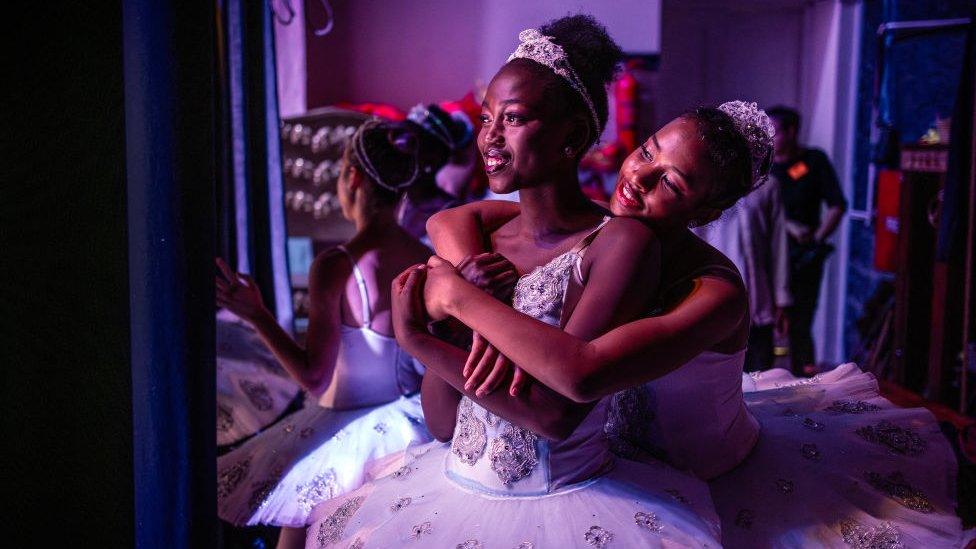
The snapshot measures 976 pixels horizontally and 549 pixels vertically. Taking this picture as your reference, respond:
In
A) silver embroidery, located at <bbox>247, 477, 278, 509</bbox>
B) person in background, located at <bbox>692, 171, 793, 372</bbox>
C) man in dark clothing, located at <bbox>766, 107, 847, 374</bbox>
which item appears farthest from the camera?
man in dark clothing, located at <bbox>766, 107, 847, 374</bbox>

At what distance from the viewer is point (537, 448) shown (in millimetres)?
1383

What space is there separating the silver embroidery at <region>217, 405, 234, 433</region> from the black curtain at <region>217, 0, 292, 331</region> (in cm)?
48

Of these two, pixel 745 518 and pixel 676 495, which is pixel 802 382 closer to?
pixel 745 518

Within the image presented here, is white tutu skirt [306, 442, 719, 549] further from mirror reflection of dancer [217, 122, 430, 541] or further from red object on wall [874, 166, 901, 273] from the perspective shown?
red object on wall [874, 166, 901, 273]

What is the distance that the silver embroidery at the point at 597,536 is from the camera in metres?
1.25

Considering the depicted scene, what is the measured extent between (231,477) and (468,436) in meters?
1.05

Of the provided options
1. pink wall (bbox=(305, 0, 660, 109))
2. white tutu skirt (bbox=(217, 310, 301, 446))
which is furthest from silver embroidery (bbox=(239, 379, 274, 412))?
pink wall (bbox=(305, 0, 660, 109))

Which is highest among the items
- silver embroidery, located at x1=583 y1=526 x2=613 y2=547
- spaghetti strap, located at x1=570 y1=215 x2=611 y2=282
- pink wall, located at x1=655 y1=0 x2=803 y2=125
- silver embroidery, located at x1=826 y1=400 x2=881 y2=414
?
pink wall, located at x1=655 y1=0 x2=803 y2=125

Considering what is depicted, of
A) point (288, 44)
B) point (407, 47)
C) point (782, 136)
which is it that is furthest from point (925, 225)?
Result: point (288, 44)

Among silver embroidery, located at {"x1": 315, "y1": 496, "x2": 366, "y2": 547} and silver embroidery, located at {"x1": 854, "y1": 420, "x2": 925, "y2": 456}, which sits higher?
silver embroidery, located at {"x1": 854, "y1": 420, "x2": 925, "y2": 456}

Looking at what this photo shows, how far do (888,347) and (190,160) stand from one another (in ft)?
14.6

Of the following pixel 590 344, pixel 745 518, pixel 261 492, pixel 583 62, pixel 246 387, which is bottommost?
pixel 261 492

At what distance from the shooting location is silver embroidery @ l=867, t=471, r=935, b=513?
60.9 inches

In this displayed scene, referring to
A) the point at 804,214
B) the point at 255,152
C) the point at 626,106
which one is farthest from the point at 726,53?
the point at 804,214
